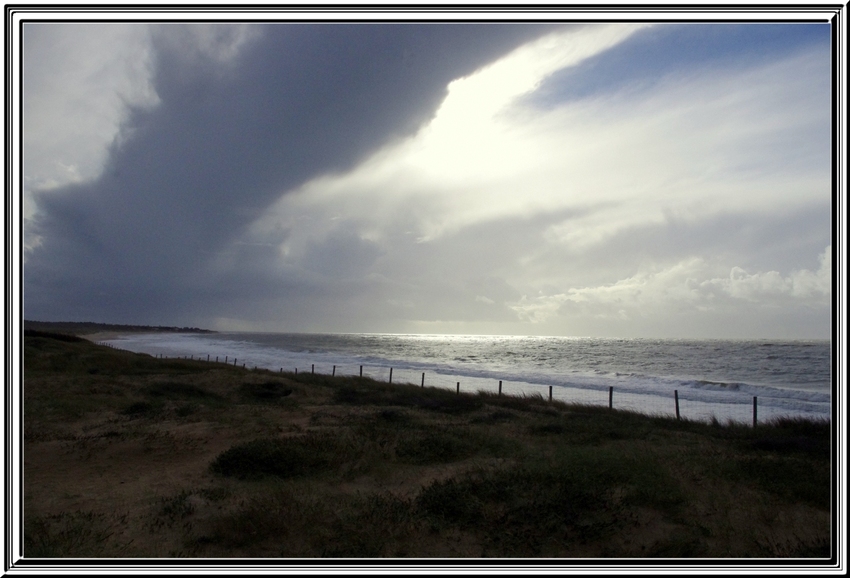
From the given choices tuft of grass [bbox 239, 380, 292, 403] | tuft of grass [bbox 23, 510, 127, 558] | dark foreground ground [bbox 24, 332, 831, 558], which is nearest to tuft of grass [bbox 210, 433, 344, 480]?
dark foreground ground [bbox 24, 332, 831, 558]

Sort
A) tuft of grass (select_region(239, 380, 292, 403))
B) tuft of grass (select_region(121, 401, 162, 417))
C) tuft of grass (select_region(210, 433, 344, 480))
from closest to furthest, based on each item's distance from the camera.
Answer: tuft of grass (select_region(210, 433, 344, 480)), tuft of grass (select_region(121, 401, 162, 417)), tuft of grass (select_region(239, 380, 292, 403))

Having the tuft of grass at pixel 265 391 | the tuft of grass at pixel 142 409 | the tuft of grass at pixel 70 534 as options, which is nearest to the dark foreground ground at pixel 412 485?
the tuft of grass at pixel 70 534

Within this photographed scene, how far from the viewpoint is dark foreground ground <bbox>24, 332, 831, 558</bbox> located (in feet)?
22.4

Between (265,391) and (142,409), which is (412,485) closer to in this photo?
(142,409)

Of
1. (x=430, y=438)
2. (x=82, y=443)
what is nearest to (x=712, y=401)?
(x=430, y=438)

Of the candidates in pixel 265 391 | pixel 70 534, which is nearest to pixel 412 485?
pixel 70 534

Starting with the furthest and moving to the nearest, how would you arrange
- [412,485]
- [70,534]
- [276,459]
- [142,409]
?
[142,409] < [276,459] < [412,485] < [70,534]

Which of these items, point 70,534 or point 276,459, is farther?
point 276,459

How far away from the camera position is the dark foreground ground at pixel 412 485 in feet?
22.4

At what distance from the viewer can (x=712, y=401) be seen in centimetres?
3647

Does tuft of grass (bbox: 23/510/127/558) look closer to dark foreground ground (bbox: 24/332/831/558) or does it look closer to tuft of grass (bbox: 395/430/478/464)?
dark foreground ground (bbox: 24/332/831/558)

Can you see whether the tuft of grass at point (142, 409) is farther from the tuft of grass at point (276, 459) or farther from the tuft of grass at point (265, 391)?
the tuft of grass at point (276, 459)

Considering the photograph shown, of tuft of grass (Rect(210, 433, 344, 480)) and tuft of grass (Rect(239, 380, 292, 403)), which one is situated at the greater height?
tuft of grass (Rect(210, 433, 344, 480))

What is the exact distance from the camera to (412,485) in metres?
9.76
